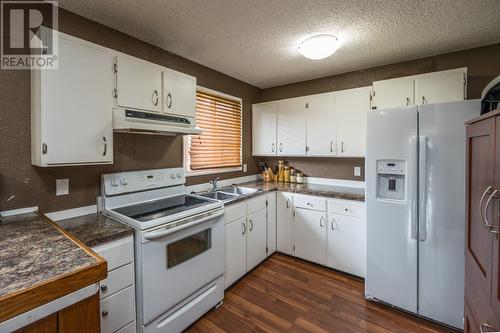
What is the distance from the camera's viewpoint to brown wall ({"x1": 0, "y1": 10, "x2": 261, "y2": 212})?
149 centimetres

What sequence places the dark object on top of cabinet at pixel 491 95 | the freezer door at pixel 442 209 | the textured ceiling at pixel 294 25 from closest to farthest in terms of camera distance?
the dark object on top of cabinet at pixel 491 95 → the textured ceiling at pixel 294 25 → the freezer door at pixel 442 209

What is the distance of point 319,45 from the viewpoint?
6.55ft

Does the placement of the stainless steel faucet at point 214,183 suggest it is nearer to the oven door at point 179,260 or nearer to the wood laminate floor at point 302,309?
the oven door at point 179,260

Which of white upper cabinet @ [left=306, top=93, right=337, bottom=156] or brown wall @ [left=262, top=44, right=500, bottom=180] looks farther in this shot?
white upper cabinet @ [left=306, top=93, right=337, bottom=156]

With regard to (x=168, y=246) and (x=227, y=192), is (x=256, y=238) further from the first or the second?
(x=168, y=246)

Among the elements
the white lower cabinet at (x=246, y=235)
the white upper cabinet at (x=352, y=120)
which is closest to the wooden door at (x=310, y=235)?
the white lower cabinet at (x=246, y=235)

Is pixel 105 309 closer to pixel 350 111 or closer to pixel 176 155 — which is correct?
pixel 176 155

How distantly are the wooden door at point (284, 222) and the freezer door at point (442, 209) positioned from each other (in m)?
1.34

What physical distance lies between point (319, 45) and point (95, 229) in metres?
2.19

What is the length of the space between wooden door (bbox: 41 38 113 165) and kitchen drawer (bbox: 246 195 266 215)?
1.41 meters

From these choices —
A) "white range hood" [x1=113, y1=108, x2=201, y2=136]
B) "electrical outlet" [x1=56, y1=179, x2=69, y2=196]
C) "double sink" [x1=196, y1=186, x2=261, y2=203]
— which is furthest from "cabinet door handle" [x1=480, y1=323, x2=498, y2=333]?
"electrical outlet" [x1=56, y1=179, x2=69, y2=196]

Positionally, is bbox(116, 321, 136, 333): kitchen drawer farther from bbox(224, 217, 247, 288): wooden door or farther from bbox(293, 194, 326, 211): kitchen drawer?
bbox(293, 194, 326, 211): kitchen drawer

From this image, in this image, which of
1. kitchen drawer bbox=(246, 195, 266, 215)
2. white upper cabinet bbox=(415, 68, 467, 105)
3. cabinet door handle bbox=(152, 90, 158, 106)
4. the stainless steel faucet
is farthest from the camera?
the stainless steel faucet

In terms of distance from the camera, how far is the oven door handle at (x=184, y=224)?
1519mm
